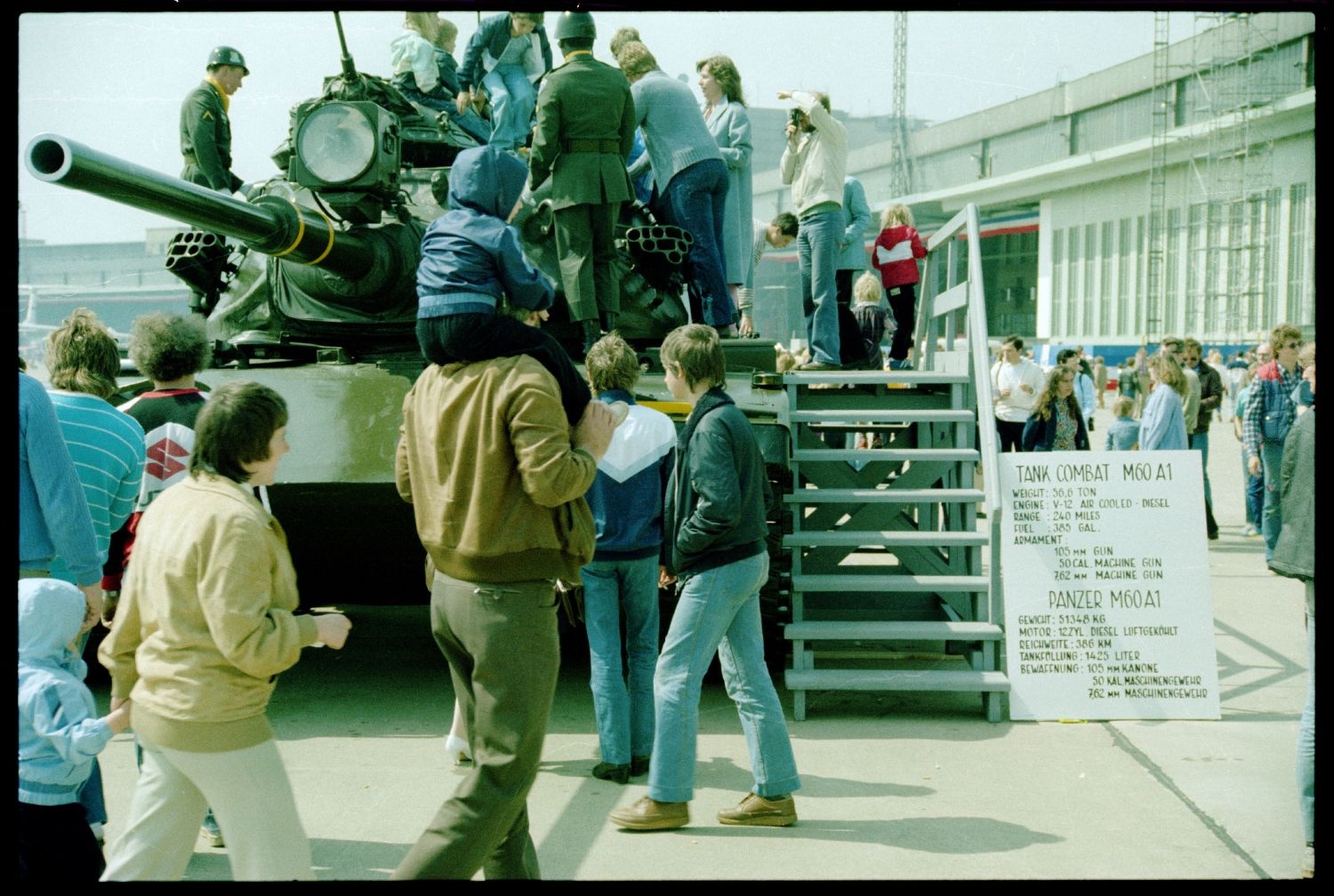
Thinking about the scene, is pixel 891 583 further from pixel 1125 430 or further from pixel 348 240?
pixel 1125 430

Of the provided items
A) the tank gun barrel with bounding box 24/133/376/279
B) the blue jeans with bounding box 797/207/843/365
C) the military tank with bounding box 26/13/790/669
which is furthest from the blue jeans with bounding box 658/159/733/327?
the tank gun barrel with bounding box 24/133/376/279

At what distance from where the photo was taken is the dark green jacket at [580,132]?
657 cm

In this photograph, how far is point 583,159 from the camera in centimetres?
662

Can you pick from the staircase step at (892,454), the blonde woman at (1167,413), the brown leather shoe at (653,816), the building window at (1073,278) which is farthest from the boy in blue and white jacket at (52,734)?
the building window at (1073,278)

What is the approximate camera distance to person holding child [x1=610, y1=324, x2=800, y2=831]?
4777mm

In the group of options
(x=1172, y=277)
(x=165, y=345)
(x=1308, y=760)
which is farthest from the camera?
(x=1172, y=277)

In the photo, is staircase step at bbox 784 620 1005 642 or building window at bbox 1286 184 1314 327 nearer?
staircase step at bbox 784 620 1005 642

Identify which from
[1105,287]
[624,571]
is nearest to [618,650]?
[624,571]

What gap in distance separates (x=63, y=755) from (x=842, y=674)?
376cm

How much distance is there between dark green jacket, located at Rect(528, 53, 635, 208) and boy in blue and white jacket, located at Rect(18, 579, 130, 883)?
140 inches

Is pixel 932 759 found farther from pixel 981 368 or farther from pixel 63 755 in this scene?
pixel 63 755

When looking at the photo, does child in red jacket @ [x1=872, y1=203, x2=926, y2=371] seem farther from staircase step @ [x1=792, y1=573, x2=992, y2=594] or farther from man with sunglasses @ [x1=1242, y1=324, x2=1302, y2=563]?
staircase step @ [x1=792, y1=573, x2=992, y2=594]

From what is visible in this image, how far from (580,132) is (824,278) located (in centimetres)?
259
